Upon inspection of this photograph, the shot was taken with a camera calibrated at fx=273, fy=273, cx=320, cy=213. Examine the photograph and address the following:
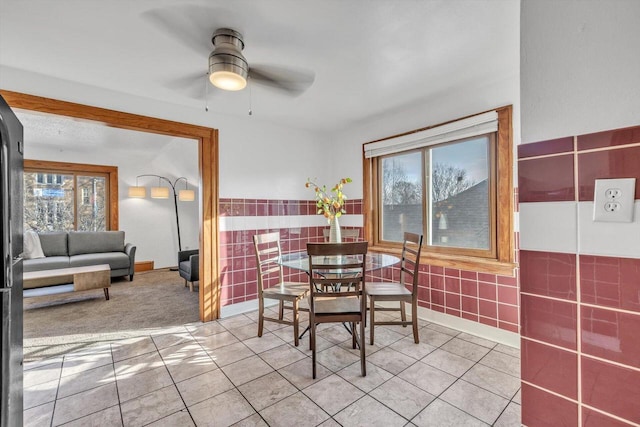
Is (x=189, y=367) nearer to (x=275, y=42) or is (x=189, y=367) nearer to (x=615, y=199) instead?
(x=275, y=42)

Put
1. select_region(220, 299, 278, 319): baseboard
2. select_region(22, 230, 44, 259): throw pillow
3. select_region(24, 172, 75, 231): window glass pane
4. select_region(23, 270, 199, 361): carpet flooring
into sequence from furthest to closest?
→ select_region(24, 172, 75, 231): window glass pane
select_region(22, 230, 44, 259): throw pillow
select_region(220, 299, 278, 319): baseboard
select_region(23, 270, 199, 361): carpet flooring

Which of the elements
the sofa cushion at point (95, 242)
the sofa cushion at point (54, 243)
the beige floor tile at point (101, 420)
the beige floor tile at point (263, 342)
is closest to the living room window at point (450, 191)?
the beige floor tile at point (263, 342)

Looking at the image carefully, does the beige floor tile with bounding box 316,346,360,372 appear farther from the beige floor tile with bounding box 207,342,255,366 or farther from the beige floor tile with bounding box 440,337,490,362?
the beige floor tile with bounding box 440,337,490,362

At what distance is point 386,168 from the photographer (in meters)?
3.41

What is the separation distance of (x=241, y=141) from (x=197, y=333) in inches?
82.7

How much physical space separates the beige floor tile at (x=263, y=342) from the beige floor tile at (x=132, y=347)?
0.81 metres

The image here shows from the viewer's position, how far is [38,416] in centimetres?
155

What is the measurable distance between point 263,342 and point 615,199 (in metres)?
2.43

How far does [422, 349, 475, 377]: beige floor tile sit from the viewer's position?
1.94 m

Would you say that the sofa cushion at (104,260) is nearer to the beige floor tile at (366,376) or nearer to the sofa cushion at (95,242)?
the sofa cushion at (95,242)

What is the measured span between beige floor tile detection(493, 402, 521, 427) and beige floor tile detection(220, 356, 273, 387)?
4.65 ft

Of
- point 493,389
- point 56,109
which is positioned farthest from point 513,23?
point 56,109

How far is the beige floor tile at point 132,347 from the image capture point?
223 centimetres

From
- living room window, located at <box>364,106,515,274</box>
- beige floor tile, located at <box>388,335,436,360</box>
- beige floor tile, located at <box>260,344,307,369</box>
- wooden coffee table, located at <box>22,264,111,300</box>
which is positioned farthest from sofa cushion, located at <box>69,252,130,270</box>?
beige floor tile, located at <box>388,335,436,360</box>
